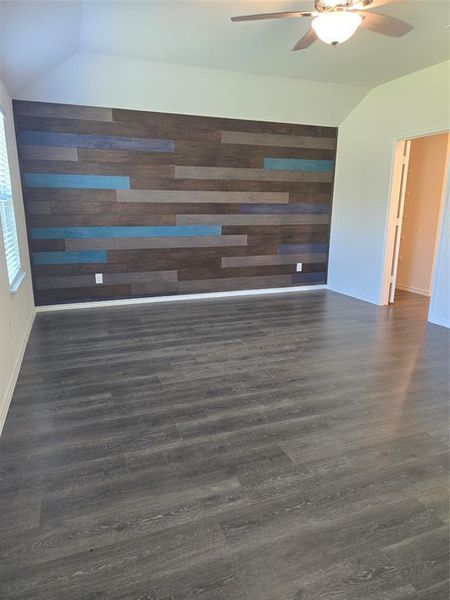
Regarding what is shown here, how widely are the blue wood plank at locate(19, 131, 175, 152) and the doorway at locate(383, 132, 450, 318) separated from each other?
3.03 metres

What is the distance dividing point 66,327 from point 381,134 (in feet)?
14.8

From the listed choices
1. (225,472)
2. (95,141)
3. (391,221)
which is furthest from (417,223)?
(225,472)

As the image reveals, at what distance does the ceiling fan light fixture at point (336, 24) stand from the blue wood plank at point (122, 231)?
2944 millimetres

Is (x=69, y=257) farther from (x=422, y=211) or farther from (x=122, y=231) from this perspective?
(x=422, y=211)

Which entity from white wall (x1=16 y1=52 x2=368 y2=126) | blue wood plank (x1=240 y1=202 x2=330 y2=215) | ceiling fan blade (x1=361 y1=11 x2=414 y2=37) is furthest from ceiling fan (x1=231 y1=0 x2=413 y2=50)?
blue wood plank (x1=240 y1=202 x2=330 y2=215)

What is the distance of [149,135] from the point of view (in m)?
4.61

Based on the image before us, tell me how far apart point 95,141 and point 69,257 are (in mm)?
1413

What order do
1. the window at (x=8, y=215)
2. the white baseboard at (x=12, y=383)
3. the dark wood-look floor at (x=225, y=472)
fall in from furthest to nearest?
the window at (x=8, y=215) → the white baseboard at (x=12, y=383) → the dark wood-look floor at (x=225, y=472)

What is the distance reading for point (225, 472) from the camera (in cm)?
193

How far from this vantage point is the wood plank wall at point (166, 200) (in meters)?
4.37

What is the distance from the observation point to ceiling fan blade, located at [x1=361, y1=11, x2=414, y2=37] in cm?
239

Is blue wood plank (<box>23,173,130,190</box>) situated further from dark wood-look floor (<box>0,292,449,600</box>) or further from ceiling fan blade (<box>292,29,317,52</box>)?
ceiling fan blade (<box>292,29,317,52</box>)

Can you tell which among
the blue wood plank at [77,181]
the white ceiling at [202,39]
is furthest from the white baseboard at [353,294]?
the blue wood plank at [77,181]

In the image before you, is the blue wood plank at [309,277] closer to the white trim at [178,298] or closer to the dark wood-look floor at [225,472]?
the white trim at [178,298]
